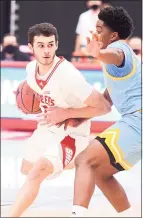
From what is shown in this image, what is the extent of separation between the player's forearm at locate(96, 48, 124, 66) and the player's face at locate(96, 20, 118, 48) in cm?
20

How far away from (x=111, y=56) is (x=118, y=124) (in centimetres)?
53

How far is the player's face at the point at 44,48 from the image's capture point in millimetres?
4160

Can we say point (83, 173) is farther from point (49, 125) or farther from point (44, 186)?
point (44, 186)

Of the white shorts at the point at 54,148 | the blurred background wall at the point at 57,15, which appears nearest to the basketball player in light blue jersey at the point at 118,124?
the white shorts at the point at 54,148

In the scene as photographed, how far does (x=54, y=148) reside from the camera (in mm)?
4289

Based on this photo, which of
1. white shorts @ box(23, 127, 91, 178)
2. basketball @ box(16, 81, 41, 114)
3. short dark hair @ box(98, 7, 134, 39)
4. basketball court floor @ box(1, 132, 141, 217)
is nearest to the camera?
short dark hair @ box(98, 7, 134, 39)

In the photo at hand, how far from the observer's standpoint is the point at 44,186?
591cm

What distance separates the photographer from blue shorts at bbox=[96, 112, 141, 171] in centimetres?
398

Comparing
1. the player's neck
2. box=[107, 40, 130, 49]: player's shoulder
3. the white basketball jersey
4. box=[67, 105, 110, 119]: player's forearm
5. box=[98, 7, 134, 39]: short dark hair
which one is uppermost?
box=[98, 7, 134, 39]: short dark hair

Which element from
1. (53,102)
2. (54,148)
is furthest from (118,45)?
(54,148)

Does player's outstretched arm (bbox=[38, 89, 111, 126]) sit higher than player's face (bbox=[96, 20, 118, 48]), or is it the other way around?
player's face (bbox=[96, 20, 118, 48])

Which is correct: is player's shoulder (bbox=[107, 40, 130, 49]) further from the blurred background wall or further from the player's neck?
the blurred background wall

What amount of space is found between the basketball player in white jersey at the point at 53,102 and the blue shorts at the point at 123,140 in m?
0.22

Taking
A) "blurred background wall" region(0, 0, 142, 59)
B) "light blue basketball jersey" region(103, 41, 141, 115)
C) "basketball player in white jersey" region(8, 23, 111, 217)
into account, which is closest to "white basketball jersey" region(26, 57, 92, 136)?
"basketball player in white jersey" region(8, 23, 111, 217)
